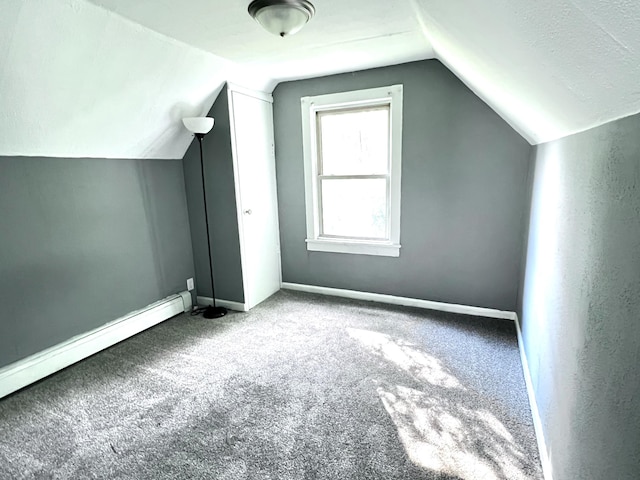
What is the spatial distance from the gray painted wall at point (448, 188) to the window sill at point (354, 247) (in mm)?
67

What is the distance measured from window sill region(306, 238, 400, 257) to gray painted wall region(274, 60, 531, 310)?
0.22 ft

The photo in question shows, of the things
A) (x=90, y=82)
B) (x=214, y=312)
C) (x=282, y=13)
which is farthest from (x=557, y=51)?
(x=214, y=312)

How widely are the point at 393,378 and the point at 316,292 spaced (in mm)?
1683

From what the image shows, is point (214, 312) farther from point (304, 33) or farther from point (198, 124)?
point (304, 33)

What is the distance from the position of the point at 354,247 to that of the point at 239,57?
1.99 meters

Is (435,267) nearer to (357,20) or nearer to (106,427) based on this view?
(357,20)

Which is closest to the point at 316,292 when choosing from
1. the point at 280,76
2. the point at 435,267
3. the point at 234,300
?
the point at 234,300

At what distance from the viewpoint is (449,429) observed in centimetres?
186

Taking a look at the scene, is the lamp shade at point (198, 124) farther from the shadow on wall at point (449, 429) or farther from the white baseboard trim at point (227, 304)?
the shadow on wall at point (449, 429)

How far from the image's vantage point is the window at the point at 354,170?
3.25 m

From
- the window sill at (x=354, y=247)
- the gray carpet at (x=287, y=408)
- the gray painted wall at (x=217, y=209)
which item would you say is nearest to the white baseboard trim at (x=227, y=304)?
the gray painted wall at (x=217, y=209)

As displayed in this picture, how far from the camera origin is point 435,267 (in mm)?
3266

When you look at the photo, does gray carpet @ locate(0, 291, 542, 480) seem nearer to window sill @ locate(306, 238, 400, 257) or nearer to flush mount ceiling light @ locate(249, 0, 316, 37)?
window sill @ locate(306, 238, 400, 257)

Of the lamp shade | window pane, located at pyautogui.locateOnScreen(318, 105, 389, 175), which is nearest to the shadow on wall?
window pane, located at pyautogui.locateOnScreen(318, 105, 389, 175)
